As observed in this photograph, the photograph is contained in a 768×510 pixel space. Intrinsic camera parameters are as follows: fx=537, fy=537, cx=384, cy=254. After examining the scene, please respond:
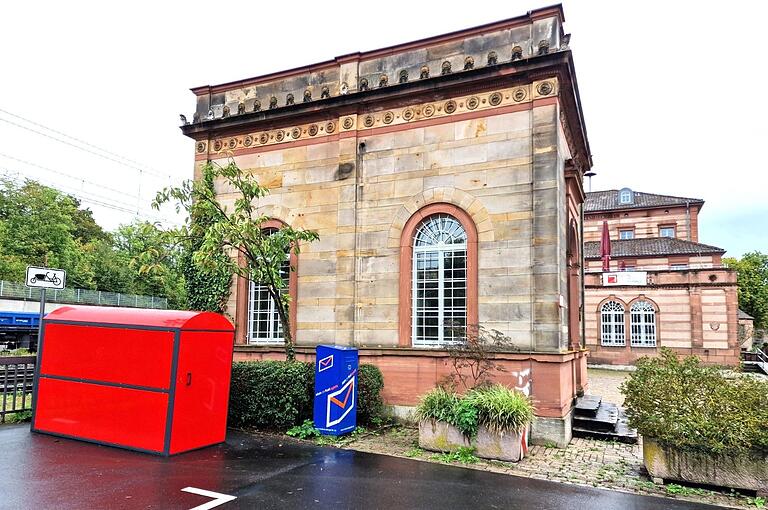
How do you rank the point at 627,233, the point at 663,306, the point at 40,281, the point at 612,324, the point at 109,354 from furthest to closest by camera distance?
the point at 627,233 < the point at 612,324 < the point at 663,306 < the point at 40,281 < the point at 109,354

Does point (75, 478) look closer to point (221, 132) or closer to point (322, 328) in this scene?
point (322, 328)

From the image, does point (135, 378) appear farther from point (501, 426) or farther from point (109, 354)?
point (501, 426)

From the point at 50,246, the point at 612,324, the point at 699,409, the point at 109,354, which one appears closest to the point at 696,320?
the point at 612,324

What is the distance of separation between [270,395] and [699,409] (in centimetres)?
661

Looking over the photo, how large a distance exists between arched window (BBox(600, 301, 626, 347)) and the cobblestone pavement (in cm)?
2521

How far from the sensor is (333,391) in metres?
9.15

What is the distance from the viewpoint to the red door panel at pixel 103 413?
764cm

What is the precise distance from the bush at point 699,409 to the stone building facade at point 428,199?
80.4 inches

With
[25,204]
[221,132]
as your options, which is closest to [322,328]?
[221,132]

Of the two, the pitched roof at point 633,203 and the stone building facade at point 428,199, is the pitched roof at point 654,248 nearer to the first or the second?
the pitched roof at point 633,203

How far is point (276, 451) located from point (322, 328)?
3.89m

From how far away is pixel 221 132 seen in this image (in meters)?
13.5

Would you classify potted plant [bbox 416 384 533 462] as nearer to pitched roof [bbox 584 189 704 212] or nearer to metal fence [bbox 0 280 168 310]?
metal fence [bbox 0 280 168 310]

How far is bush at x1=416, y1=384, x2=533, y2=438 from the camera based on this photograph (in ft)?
26.2
